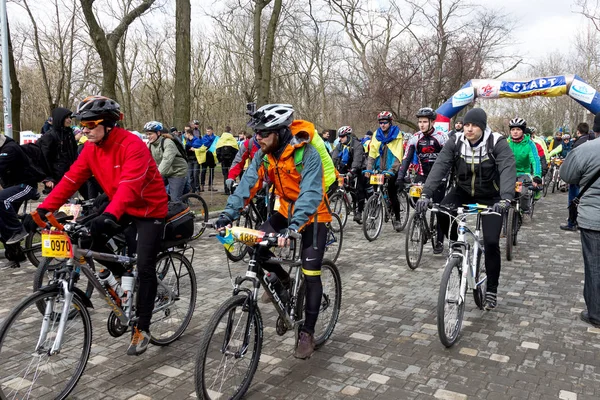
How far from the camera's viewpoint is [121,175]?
3.76 meters

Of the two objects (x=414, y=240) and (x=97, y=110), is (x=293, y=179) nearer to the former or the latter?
(x=97, y=110)

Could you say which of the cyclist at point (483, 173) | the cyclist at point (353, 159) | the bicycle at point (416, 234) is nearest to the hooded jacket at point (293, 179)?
the cyclist at point (483, 173)

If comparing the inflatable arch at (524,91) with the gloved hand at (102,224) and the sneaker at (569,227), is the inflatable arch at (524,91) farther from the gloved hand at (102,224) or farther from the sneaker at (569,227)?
the gloved hand at (102,224)

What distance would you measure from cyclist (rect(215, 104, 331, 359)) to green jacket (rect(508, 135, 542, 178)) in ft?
18.8

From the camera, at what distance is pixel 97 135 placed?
12.2ft

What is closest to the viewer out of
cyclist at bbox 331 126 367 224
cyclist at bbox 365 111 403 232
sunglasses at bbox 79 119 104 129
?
sunglasses at bbox 79 119 104 129

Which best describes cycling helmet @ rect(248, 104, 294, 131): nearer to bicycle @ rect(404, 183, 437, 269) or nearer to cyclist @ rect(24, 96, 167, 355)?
cyclist @ rect(24, 96, 167, 355)

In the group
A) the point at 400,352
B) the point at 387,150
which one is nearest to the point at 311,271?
the point at 400,352

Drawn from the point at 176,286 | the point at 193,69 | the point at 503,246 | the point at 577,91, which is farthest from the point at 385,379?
the point at 193,69

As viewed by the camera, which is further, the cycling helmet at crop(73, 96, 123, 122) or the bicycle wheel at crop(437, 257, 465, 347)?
the bicycle wheel at crop(437, 257, 465, 347)

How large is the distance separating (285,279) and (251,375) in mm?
809

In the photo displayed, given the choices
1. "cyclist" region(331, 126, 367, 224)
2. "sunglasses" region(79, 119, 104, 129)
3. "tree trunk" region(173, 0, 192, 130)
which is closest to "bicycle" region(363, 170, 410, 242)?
"cyclist" region(331, 126, 367, 224)

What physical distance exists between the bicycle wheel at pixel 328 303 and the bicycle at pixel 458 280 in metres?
0.92

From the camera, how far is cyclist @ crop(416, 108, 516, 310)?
507 centimetres
